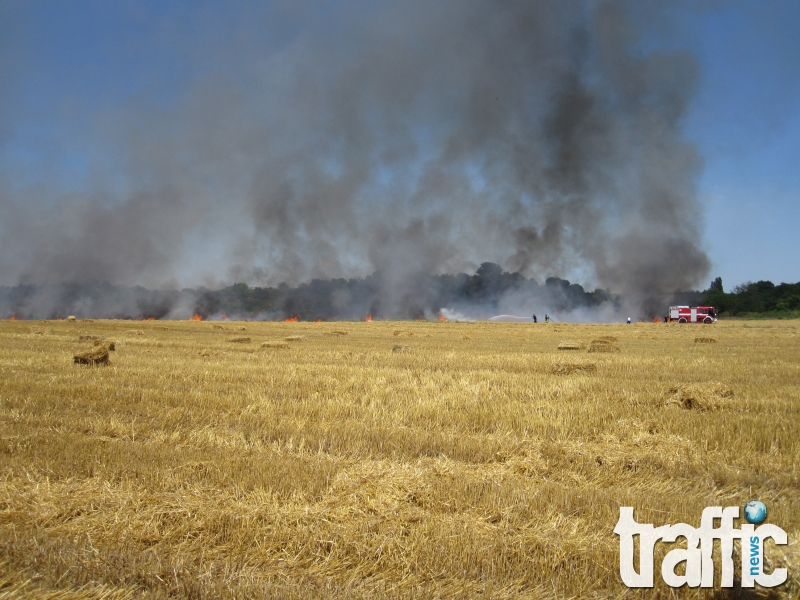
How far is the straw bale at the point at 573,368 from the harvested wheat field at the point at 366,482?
10.9ft

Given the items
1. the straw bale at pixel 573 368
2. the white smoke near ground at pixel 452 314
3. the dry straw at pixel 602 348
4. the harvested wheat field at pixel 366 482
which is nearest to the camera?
the harvested wheat field at pixel 366 482

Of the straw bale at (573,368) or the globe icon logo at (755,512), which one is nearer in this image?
the globe icon logo at (755,512)

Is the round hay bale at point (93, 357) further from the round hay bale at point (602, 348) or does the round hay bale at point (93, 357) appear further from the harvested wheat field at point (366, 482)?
the round hay bale at point (602, 348)

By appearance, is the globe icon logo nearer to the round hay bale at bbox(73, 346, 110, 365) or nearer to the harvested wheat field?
the harvested wheat field

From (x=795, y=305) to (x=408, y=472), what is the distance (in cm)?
13464

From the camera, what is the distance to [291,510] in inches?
193

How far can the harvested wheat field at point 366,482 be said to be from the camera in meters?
3.92

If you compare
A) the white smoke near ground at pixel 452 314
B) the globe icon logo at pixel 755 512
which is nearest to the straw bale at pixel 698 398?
the globe icon logo at pixel 755 512

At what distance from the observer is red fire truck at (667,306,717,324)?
81625 millimetres

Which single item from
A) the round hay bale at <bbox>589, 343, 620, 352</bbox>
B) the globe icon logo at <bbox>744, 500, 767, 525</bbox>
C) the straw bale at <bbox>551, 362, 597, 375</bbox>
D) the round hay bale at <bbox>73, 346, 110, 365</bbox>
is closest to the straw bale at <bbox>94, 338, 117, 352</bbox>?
the round hay bale at <bbox>73, 346, 110, 365</bbox>

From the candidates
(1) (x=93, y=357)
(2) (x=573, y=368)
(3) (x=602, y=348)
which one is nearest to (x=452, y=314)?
(3) (x=602, y=348)

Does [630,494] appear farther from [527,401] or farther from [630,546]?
[527,401]

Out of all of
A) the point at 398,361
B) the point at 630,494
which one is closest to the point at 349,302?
the point at 398,361

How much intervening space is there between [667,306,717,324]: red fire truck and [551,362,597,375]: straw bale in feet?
249
